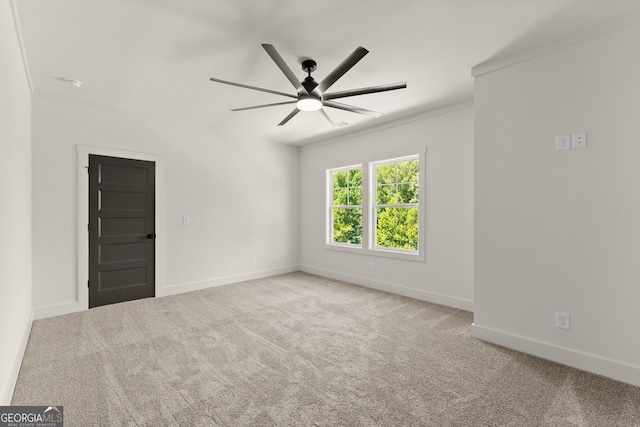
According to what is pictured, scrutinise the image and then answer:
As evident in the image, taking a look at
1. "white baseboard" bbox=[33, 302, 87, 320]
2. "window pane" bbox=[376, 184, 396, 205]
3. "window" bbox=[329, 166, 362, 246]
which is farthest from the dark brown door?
"window pane" bbox=[376, 184, 396, 205]

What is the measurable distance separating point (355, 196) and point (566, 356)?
3566mm

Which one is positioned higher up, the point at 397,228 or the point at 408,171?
the point at 408,171

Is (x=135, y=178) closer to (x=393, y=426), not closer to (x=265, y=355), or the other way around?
(x=265, y=355)

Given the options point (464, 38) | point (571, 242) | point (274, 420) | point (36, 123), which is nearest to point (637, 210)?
point (571, 242)

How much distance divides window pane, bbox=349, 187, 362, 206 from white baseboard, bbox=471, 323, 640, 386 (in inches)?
112

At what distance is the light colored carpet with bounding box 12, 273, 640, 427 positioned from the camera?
1815 millimetres

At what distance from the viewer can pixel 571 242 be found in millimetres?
2418

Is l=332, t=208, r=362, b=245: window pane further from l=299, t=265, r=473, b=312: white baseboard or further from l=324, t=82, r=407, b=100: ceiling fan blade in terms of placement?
l=324, t=82, r=407, b=100: ceiling fan blade

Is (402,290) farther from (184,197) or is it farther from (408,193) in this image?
(184,197)

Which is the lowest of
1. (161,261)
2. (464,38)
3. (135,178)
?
(161,261)

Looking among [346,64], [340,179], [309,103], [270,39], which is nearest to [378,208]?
[340,179]

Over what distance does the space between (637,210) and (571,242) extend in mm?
453

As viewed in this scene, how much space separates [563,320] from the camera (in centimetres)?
245

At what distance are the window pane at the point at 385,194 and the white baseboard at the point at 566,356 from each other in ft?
7.60
